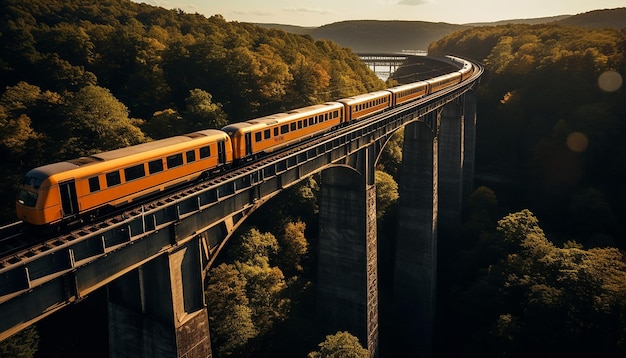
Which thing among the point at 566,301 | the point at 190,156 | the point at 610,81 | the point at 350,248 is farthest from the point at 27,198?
the point at 610,81

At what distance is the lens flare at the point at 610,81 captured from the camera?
55.8 meters

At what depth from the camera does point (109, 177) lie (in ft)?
49.0

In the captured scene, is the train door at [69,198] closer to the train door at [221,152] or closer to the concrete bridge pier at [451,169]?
the train door at [221,152]

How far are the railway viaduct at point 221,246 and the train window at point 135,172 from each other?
1.27 m

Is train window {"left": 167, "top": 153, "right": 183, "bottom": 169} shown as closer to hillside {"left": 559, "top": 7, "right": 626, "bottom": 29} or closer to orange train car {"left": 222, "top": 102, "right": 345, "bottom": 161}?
orange train car {"left": 222, "top": 102, "right": 345, "bottom": 161}

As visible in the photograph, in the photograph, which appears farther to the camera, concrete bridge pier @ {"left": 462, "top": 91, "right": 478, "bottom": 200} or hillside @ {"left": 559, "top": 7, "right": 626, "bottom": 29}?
hillside @ {"left": 559, "top": 7, "right": 626, "bottom": 29}

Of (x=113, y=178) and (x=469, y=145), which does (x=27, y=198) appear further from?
(x=469, y=145)

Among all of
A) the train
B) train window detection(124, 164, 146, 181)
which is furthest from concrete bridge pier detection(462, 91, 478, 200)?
train window detection(124, 164, 146, 181)

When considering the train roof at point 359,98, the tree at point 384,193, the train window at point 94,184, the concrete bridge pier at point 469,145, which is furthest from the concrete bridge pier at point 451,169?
the train window at point 94,184

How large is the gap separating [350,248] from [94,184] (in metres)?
18.4

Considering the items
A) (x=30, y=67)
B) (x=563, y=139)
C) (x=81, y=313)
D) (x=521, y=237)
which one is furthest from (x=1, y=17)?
(x=563, y=139)

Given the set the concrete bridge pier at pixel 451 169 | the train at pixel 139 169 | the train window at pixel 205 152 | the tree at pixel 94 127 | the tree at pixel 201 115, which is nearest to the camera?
the train at pixel 139 169

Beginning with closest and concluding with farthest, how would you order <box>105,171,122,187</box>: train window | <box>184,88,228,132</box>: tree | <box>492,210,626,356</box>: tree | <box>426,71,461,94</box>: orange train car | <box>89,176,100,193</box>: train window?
<box>89,176,100,193</box>: train window → <box>105,171,122,187</box>: train window → <box>492,210,626,356</box>: tree → <box>184,88,228,132</box>: tree → <box>426,71,461,94</box>: orange train car

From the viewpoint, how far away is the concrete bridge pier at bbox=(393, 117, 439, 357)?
122ft
